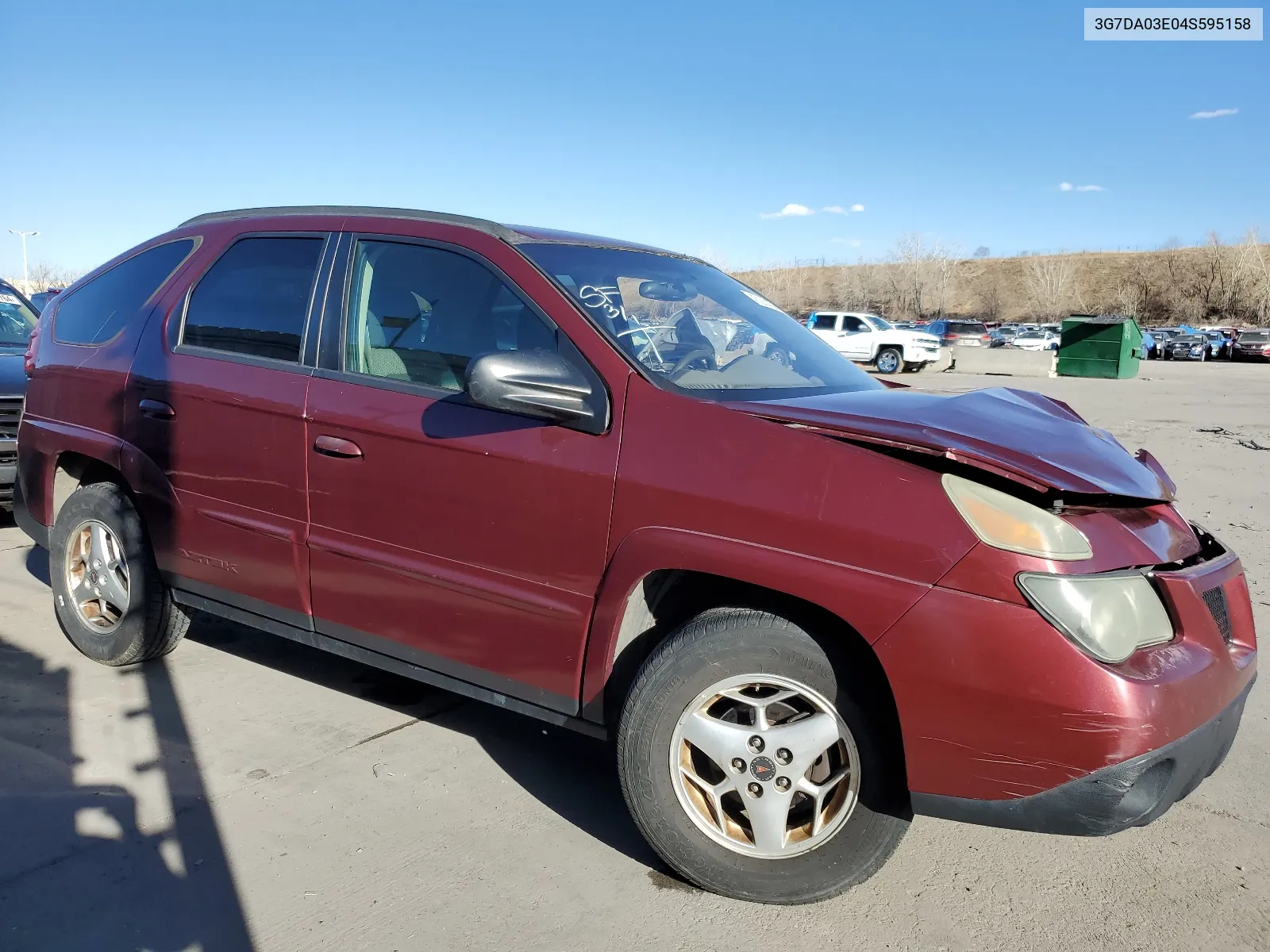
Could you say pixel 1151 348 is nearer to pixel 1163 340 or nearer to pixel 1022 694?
pixel 1163 340

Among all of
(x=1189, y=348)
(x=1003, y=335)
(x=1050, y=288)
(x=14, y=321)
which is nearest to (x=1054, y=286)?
(x=1050, y=288)

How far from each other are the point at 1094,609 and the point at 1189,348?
4677 centimetres

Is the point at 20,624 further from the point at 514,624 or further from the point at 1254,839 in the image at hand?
the point at 1254,839

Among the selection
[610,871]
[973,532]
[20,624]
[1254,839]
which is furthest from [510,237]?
[20,624]

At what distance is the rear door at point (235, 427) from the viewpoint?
132 inches

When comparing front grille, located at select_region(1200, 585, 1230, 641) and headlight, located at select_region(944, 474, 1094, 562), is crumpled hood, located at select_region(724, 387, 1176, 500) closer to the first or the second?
headlight, located at select_region(944, 474, 1094, 562)

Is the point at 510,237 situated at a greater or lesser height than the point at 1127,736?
greater

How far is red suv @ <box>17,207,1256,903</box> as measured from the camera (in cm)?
222

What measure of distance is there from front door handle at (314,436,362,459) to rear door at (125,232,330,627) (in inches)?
3.5

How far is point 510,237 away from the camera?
3.17 meters

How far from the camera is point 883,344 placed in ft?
99.3

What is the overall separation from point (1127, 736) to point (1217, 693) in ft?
1.22

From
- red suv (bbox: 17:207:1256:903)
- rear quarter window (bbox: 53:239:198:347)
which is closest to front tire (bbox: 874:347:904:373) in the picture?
red suv (bbox: 17:207:1256:903)

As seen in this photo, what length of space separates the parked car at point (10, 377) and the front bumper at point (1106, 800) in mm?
5487
